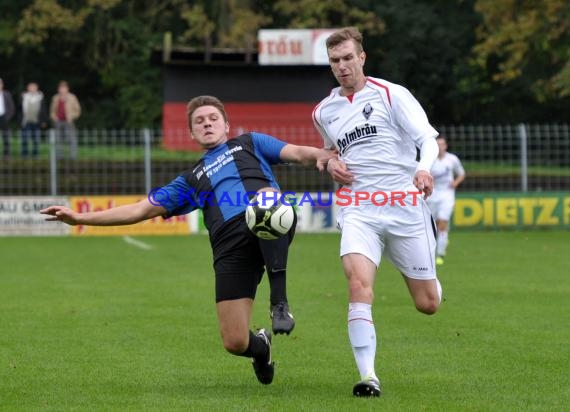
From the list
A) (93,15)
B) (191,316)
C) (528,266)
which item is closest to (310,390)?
(191,316)

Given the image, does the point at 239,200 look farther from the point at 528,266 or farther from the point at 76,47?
the point at 76,47

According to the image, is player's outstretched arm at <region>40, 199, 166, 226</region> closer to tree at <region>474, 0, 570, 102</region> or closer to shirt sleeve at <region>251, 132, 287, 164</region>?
shirt sleeve at <region>251, 132, 287, 164</region>

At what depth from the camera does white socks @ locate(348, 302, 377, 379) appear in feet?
24.9

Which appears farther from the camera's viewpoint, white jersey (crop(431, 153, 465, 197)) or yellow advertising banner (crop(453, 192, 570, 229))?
yellow advertising banner (crop(453, 192, 570, 229))

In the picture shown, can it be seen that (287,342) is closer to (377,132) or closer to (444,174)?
(377,132)

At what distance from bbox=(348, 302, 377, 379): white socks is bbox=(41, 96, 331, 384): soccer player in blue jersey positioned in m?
0.54

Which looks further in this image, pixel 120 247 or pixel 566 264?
pixel 120 247

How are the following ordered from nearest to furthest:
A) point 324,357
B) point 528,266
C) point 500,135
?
1. point 324,357
2. point 528,266
3. point 500,135

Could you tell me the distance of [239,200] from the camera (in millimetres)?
7902

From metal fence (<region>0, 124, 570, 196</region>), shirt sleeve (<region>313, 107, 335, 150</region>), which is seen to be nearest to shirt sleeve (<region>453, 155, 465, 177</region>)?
metal fence (<region>0, 124, 570, 196</region>)

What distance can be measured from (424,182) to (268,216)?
3.04 feet

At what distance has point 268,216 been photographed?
296 inches

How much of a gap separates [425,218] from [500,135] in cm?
1931

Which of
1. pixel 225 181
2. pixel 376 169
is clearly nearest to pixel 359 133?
pixel 376 169
